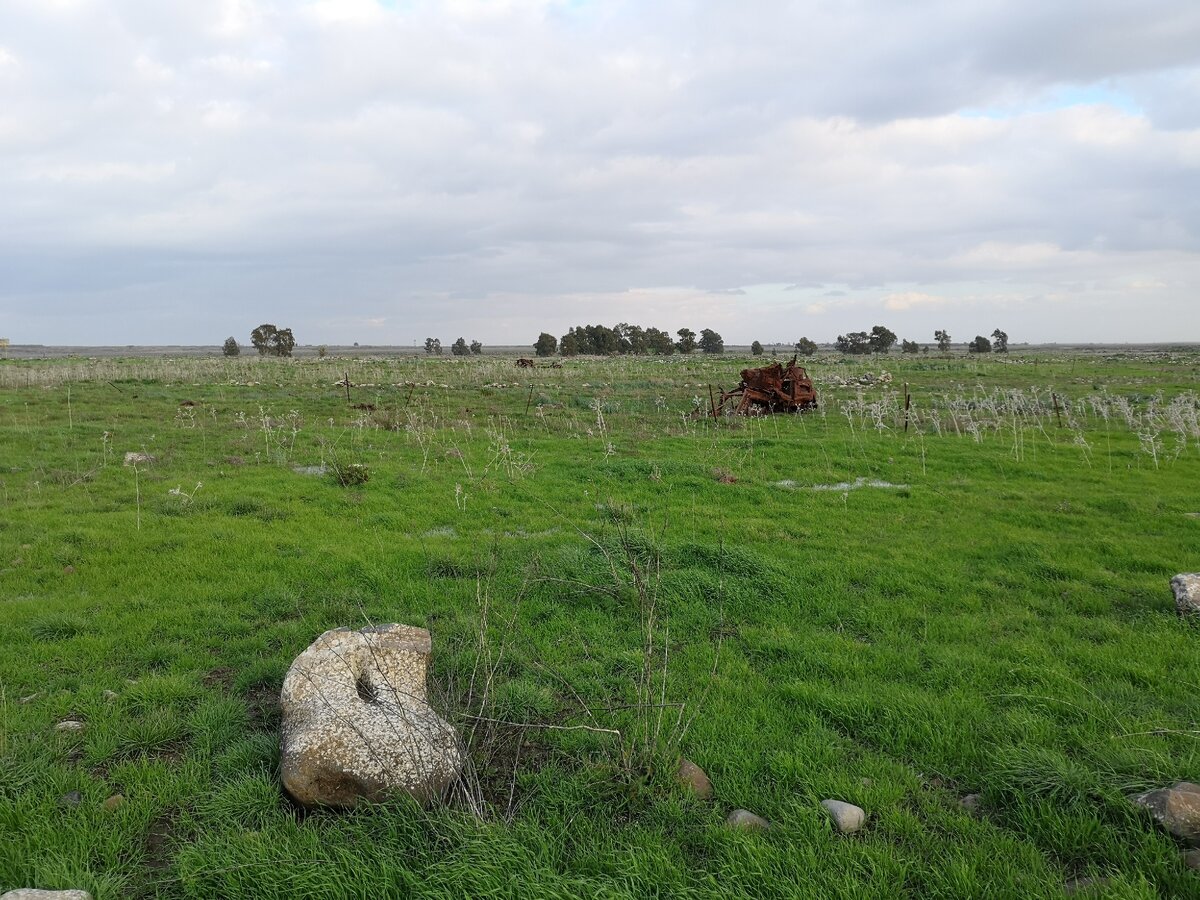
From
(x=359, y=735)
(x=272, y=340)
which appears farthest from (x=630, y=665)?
(x=272, y=340)

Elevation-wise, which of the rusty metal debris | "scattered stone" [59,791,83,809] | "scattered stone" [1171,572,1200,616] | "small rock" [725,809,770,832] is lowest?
"scattered stone" [59,791,83,809]

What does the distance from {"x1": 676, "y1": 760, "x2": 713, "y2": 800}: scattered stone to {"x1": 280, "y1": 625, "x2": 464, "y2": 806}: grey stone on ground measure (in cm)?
130

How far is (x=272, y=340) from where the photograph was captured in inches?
2589

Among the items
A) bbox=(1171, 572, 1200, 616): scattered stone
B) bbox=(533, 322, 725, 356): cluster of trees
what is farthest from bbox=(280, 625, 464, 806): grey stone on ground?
bbox=(533, 322, 725, 356): cluster of trees

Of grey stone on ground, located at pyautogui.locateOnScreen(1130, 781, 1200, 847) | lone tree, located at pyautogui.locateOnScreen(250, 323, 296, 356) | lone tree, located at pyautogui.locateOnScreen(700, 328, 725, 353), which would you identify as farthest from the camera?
lone tree, located at pyautogui.locateOnScreen(700, 328, 725, 353)

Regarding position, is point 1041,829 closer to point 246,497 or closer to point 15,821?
point 15,821

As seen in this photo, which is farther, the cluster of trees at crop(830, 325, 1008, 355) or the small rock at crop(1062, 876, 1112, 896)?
the cluster of trees at crop(830, 325, 1008, 355)

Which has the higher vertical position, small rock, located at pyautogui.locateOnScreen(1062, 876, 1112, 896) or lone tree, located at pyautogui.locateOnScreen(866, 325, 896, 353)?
lone tree, located at pyautogui.locateOnScreen(866, 325, 896, 353)

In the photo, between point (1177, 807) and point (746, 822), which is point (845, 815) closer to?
point (746, 822)

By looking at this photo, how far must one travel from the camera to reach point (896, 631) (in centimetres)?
580

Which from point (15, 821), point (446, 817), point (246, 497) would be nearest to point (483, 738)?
point (446, 817)

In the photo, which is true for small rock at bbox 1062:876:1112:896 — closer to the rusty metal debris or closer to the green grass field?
the green grass field

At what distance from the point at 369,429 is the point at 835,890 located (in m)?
15.9

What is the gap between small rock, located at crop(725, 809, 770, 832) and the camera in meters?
3.42
